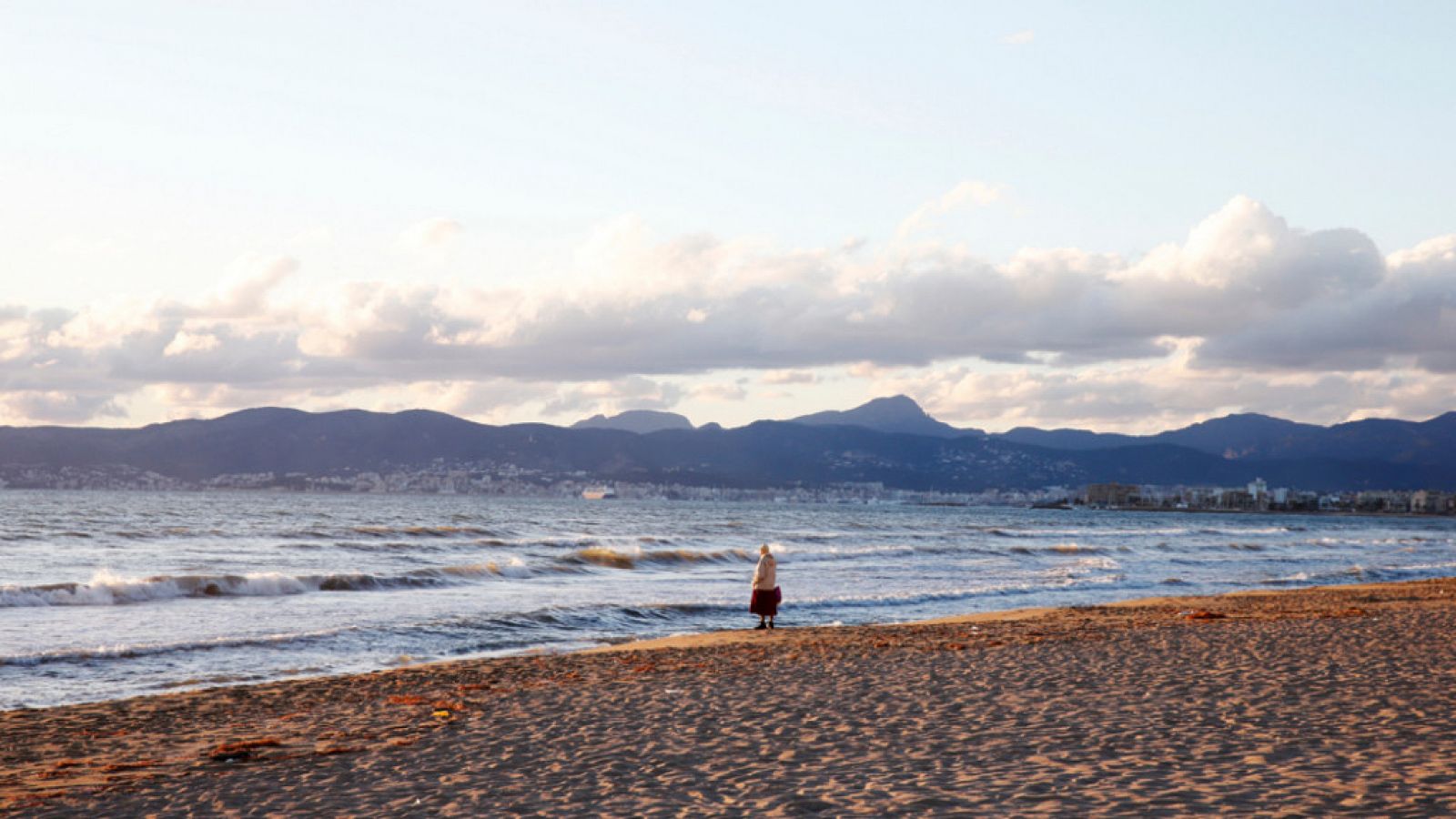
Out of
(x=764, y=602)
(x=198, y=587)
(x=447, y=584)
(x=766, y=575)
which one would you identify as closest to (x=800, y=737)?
(x=764, y=602)

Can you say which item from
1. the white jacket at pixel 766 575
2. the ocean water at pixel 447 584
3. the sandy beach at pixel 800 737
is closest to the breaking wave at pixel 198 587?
the ocean water at pixel 447 584

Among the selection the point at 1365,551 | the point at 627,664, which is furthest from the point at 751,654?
the point at 1365,551

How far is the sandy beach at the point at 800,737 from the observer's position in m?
8.63

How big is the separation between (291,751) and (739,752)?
4.08 meters

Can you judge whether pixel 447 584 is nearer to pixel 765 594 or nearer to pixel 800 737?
pixel 765 594

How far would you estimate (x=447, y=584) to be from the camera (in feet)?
118

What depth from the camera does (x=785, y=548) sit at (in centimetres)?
6300

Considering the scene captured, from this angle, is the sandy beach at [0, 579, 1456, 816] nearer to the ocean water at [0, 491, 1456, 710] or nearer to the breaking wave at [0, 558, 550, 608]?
the ocean water at [0, 491, 1456, 710]

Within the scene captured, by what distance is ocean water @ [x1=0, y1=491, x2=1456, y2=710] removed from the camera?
19.9 meters

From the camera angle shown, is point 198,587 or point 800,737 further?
point 198,587

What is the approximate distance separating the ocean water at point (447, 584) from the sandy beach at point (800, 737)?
3910 mm

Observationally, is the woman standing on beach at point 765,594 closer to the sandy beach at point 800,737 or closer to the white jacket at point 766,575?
the white jacket at point 766,575

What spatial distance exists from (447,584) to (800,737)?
26.6 metres

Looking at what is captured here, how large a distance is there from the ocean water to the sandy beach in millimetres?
3910
